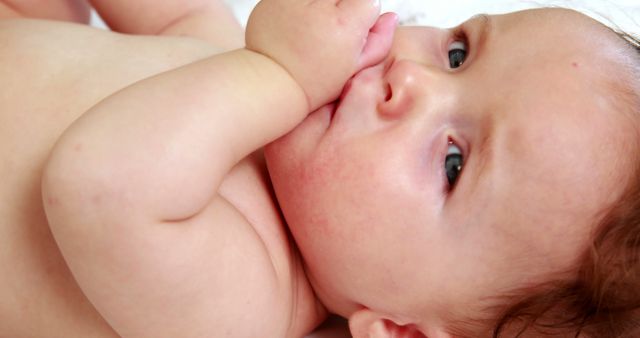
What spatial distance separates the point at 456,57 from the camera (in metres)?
1.01

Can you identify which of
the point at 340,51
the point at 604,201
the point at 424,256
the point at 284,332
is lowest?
the point at 284,332

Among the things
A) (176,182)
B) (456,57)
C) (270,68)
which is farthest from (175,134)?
(456,57)

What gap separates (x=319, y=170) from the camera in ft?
3.01

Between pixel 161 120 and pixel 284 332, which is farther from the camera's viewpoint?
pixel 284 332

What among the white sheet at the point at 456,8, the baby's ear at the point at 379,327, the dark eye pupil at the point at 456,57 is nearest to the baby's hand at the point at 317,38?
the dark eye pupil at the point at 456,57

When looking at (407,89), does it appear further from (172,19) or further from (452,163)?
(172,19)

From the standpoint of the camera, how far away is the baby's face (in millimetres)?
846

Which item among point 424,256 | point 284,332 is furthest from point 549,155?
point 284,332

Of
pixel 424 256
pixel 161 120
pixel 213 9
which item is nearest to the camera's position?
pixel 161 120

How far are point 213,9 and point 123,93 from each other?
0.53 metres

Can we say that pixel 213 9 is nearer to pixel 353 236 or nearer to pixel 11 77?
pixel 11 77

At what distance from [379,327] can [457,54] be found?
0.40 meters

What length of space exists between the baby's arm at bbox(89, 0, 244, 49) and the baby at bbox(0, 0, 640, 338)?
28 centimetres

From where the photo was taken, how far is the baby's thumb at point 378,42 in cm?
95
